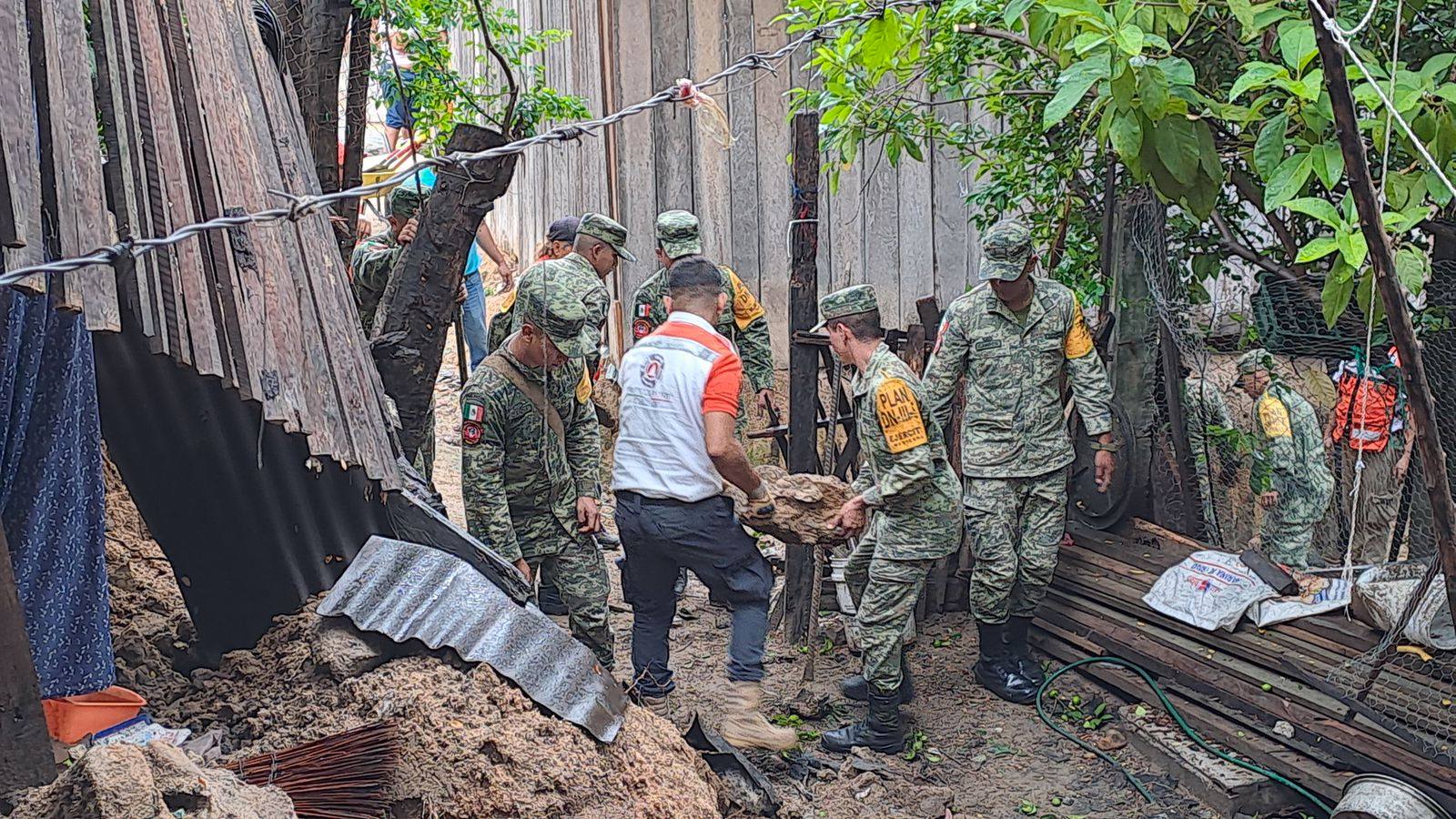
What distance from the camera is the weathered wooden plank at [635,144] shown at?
9664 millimetres

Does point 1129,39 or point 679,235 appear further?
point 679,235

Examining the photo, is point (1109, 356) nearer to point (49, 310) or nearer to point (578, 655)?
point (578, 655)

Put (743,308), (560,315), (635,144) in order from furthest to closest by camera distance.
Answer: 1. (635,144)
2. (743,308)
3. (560,315)

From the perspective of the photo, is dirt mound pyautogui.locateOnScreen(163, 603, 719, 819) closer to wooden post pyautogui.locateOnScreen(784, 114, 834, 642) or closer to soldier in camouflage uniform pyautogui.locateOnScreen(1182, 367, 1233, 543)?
wooden post pyautogui.locateOnScreen(784, 114, 834, 642)

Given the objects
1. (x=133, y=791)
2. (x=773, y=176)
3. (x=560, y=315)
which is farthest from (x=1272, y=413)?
(x=133, y=791)

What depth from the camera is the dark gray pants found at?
5.20 m

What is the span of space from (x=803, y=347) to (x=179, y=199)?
419 cm

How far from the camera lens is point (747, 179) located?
32.2 feet

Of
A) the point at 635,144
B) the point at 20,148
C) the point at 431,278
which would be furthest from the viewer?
the point at 635,144

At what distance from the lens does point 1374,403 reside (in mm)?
7152

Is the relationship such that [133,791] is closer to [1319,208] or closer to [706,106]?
[706,106]

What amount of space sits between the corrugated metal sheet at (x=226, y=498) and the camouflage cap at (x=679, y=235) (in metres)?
3.79

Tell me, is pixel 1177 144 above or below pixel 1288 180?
above

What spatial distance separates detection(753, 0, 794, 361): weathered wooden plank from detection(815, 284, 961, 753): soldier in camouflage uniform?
12.4 feet
